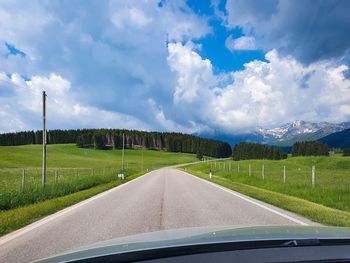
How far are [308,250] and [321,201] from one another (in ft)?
43.2

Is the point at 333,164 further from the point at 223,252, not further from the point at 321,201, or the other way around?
the point at 223,252

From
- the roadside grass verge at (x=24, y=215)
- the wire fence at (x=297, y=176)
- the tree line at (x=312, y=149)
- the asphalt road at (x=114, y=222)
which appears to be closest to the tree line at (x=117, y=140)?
the tree line at (x=312, y=149)

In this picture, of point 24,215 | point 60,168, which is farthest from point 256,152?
point 24,215

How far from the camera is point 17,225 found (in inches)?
396

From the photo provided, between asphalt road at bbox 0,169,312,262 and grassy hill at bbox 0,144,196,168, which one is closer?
asphalt road at bbox 0,169,312,262

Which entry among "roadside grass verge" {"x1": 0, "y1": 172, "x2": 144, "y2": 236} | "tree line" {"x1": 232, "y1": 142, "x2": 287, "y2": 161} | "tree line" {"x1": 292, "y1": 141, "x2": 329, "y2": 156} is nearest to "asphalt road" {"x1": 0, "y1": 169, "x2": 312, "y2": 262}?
"roadside grass verge" {"x1": 0, "y1": 172, "x2": 144, "y2": 236}

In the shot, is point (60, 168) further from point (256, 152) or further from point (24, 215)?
point (256, 152)

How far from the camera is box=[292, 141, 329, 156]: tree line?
151 metres

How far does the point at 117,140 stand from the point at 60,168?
89.5 m

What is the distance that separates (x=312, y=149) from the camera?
502 ft

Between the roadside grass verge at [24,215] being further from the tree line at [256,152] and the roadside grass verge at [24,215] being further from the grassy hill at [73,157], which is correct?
the tree line at [256,152]

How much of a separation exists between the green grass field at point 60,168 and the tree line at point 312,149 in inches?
1638

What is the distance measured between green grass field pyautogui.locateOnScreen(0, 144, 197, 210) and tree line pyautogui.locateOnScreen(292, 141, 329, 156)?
→ 1638 inches

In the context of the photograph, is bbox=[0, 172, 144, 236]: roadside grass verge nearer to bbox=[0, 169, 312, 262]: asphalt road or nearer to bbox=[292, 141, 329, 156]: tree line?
bbox=[0, 169, 312, 262]: asphalt road
